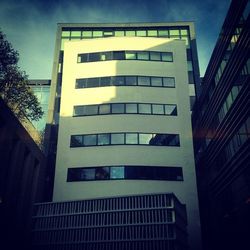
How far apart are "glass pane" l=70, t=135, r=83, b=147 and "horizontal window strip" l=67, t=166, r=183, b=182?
8.85 feet

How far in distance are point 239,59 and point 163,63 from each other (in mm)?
12748

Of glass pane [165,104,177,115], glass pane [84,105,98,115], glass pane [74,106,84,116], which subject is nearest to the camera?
glass pane [165,104,177,115]

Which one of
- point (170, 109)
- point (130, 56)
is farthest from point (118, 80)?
point (170, 109)

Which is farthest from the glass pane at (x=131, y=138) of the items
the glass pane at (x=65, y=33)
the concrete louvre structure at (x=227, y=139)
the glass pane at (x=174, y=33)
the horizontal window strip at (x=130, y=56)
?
the glass pane at (x=65, y=33)

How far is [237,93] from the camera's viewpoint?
18625 millimetres

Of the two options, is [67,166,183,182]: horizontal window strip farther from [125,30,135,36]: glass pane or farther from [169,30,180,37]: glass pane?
[125,30,135,36]: glass pane

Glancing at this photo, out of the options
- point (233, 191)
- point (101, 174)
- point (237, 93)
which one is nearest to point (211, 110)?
point (237, 93)

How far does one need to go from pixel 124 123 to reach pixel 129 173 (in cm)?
483

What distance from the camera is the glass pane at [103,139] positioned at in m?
26.4

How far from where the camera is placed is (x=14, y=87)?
95.3 feet

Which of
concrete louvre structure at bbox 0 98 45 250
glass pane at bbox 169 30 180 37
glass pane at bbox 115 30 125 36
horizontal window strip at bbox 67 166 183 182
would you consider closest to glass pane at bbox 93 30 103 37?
glass pane at bbox 115 30 125 36

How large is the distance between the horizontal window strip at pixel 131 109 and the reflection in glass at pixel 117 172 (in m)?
5.55

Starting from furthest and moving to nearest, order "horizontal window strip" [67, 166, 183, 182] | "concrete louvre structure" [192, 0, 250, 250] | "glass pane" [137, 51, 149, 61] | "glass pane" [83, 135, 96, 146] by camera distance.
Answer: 1. "glass pane" [137, 51, 149, 61]
2. "glass pane" [83, 135, 96, 146]
3. "horizontal window strip" [67, 166, 183, 182]
4. "concrete louvre structure" [192, 0, 250, 250]

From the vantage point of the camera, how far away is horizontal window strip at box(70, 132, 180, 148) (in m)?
26.3
